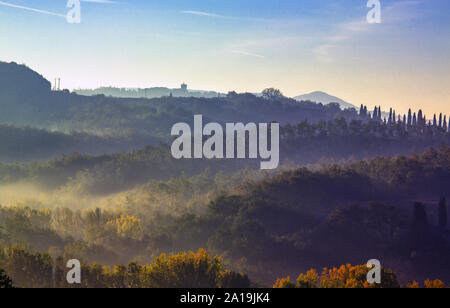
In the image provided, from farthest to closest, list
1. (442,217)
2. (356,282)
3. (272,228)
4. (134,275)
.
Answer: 1. (272,228)
2. (442,217)
3. (134,275)
4. (356,282)

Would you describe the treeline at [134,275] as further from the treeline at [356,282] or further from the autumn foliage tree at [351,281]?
the treeline at [356,282]

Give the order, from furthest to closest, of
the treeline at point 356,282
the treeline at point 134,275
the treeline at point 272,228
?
the treeline at point 272,228, the treeline at point 134,275, the treeline at point 356,282

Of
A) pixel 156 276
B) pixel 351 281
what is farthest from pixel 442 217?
pixel 156 276

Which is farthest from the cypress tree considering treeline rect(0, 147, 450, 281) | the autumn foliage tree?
the autumn foliage tree

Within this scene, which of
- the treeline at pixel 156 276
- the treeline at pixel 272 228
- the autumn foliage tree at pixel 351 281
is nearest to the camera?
the autumn foliage tree at pixel 351 281

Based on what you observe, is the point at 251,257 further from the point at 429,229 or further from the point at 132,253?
the point at 429,229

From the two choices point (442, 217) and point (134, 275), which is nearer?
point (134, 275)

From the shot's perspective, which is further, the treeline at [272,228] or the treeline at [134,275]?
the treeline at [272,228]

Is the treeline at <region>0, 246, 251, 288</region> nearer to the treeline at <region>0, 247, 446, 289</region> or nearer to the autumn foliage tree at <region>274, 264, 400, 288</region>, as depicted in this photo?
the treeline at <region>0, 247, 446, 289</region>

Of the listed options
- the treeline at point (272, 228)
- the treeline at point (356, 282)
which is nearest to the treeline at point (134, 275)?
the treeline at point (356, 282)

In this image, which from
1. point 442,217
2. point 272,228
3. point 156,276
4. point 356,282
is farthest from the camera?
point 272,228

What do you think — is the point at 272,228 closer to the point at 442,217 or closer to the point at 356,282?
the point at 442,217
